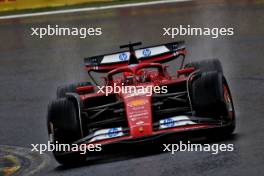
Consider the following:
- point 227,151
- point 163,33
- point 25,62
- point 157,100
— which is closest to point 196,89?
point 157,100

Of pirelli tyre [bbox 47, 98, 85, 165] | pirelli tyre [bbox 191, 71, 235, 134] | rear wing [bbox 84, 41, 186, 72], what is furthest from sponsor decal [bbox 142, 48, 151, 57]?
pirelli tyre [bbox 47, 98, 85, 165]

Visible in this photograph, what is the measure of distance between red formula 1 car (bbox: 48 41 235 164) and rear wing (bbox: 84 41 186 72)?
17.7 inches

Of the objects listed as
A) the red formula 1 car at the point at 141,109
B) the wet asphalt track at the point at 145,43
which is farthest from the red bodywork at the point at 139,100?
the wet asphalt track at the point at 145,43

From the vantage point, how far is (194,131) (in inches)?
390

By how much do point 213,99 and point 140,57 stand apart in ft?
7.20

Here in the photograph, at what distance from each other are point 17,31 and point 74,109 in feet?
49.6

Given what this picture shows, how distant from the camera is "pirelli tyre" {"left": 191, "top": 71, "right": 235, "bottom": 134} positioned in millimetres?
10250

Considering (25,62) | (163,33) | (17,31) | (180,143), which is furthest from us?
(17,31)

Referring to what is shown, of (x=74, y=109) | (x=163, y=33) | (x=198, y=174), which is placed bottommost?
(x=198, y=174)

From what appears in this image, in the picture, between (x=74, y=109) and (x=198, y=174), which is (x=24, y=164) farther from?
(x=198, y=174)

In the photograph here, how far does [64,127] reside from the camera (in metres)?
10.3

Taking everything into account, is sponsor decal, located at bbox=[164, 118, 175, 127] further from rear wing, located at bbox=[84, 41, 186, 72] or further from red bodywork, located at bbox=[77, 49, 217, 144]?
rear wing, located at bbox=[84, 41, 186, 72]

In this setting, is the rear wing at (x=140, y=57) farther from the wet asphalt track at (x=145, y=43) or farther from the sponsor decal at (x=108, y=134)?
the sponsor decal at (x=108, y=134)

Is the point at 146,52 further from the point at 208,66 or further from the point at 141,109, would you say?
the point at 141,109
